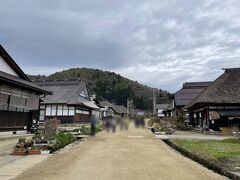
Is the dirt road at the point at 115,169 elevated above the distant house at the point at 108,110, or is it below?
below

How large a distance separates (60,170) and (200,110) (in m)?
28.3

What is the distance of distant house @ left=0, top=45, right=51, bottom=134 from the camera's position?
71.8 ft

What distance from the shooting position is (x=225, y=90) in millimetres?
31172

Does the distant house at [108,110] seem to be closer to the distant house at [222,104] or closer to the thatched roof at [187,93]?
the thatched roof at [187,93]

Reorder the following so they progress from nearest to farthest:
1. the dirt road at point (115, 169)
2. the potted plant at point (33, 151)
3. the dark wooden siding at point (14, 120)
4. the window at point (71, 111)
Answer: the dirt road at point (115, 169)
the potted plant at point (33, 151)
the dark wooden siding at point (14, 120)
the window at point (71, 111)

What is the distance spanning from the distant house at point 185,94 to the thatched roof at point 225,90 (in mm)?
18342

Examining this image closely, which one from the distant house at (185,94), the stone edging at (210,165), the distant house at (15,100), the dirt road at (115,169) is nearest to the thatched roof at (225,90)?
the distant house at (15,100)

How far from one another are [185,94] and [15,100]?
3713cm

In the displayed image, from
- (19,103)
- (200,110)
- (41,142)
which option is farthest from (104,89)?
(41,142)

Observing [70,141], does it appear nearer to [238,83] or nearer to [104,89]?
[238,83]

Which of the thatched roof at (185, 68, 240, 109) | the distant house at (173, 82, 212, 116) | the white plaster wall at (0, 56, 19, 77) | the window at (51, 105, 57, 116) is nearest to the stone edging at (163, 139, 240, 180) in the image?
the white plaster wall at (0, 56, 19, 77)

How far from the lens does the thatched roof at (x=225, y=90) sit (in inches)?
1166

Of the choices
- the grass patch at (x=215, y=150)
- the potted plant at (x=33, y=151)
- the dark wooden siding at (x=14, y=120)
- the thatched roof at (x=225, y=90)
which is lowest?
the potted plant at (x=33, y=151)

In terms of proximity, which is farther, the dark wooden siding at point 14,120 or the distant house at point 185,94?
the distant house at point 185,94
